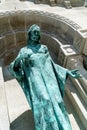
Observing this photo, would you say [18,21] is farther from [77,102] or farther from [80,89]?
[77,102]

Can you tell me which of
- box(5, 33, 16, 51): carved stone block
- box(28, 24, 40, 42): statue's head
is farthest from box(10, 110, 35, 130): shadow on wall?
box(5, 33, 16, 51): carved stone block

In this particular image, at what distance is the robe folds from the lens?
5223mm

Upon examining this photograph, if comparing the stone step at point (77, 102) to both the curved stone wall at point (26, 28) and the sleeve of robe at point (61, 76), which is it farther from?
the curved stone wall at point (26, 28)

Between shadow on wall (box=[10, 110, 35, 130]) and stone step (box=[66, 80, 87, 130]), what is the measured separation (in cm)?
120

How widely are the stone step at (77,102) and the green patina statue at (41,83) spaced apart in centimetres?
67

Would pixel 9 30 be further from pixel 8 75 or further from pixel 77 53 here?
pixel 77 53

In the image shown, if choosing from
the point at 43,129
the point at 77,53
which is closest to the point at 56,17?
the point at 77,53

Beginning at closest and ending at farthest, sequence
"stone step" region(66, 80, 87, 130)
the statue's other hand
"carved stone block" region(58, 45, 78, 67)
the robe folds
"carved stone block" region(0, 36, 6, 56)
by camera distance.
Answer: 1. the robe folds
2. the statue's other hand
3. "stone step" region(66, 80, 87, 130)
4. "carved stone block" region(58, 45, 78, 67)
5. "carved stone block" region(0, 36, 6, 56)

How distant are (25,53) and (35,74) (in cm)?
54

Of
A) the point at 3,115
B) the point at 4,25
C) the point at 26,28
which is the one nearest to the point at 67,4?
the point at 26,28

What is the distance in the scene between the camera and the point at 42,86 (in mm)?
5469

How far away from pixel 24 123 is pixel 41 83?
1.32m

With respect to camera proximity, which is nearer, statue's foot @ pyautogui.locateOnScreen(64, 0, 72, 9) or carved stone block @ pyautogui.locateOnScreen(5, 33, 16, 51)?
carved stone block @ pyautogui.locateOnScreen(5, 33, 16, 51)

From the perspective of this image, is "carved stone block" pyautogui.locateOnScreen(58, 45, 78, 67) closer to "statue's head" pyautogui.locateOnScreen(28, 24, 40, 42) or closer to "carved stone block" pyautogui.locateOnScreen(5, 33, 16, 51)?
"statue's head" pyautogui.locateOnScreen(28, 24, 40, 42)
